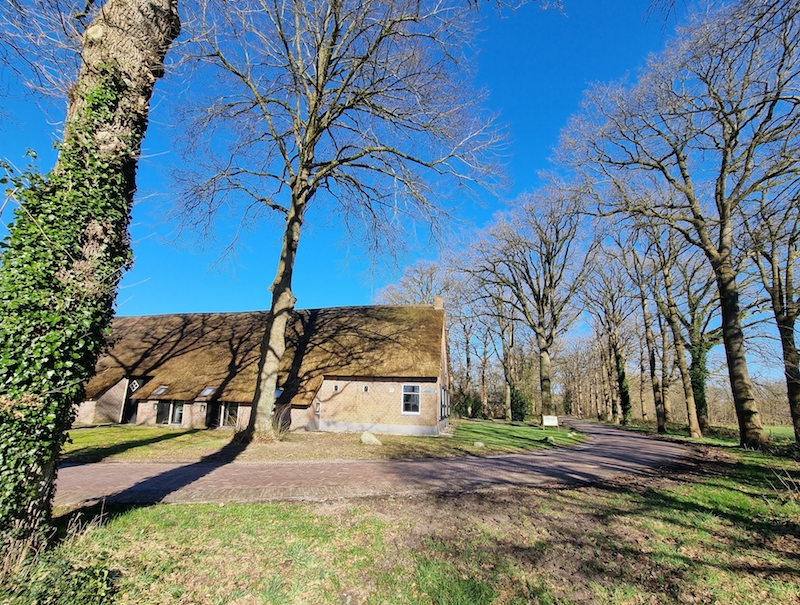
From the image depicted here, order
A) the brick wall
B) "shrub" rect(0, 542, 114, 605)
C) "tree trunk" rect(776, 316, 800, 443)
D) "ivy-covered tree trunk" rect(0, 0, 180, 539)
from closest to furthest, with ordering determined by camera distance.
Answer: "shrub" rect(0, 542, 114, 605)
"ivy-covered tree trunk" rect(0, 0, 180, 539)
"tree trunk" rect(776, 316, 800, 443)
the brick wall

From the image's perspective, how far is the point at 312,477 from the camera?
9219 millimetres

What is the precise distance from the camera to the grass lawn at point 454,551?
416 centimetres

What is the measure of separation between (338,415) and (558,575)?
17120 millimetres

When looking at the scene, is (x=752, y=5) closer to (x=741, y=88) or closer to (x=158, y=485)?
(x=741, y=88)

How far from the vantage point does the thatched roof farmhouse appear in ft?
66.9

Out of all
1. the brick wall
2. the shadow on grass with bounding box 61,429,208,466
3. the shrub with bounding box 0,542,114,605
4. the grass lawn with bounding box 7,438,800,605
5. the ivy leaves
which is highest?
the ivy leaves

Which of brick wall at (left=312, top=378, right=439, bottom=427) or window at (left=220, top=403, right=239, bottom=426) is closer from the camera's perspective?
brick wall at (left=312, top=378, right=439, bottom=427)

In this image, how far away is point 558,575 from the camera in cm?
456

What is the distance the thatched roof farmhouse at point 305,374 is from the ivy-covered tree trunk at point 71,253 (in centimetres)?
1567

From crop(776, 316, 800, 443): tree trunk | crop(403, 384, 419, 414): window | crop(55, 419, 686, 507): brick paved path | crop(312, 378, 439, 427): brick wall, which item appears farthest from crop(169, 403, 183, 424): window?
crop(776, 316, 800, 443): tree trunk

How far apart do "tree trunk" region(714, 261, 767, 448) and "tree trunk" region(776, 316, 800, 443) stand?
1.02 meters

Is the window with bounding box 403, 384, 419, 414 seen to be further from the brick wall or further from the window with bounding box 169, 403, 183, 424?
the window with bounding box 169, 403, 183, 424

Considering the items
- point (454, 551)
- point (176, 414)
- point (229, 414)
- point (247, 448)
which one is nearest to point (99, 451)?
point (247, 448)

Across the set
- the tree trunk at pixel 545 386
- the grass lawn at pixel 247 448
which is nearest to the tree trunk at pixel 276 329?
→ the grass lawn at pixel 247 448
